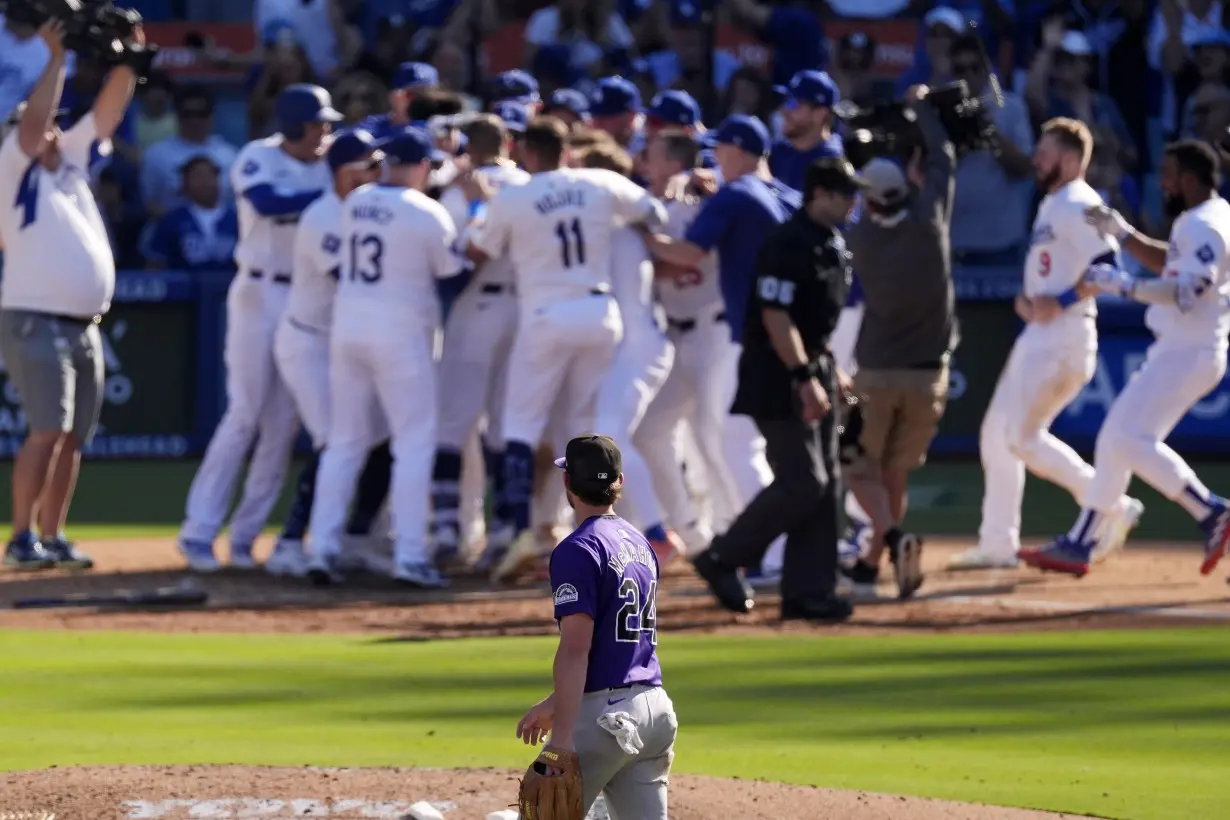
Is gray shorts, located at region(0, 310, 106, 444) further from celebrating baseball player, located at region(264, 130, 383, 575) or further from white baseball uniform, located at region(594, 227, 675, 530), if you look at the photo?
white baseball uniform, located at region(594, 227, 675, 530)

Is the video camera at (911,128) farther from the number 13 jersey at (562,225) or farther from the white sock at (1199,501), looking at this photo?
the white sock at (1199,501)

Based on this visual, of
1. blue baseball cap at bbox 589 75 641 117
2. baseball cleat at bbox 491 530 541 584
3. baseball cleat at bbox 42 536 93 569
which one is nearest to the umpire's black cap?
baseball cleat at bbox 491 530 541 584

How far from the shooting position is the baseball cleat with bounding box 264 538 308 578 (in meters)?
11.7

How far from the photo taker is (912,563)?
10.7m

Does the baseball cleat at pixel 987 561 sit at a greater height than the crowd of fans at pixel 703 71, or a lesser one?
lesser

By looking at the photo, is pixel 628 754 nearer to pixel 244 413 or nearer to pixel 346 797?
pixel 346 797

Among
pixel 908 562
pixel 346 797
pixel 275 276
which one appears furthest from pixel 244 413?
pixel 346 797

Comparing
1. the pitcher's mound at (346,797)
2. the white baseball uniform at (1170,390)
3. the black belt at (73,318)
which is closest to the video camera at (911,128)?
the white baseball uniform at (1170,390)

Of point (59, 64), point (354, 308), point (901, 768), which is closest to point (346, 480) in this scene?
point (354, 308)

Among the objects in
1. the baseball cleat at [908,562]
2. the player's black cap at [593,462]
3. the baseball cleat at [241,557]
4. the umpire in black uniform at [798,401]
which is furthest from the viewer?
the baseball cleat at [241,557]

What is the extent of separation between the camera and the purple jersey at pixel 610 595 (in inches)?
199

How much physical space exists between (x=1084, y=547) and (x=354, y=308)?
12.8ft

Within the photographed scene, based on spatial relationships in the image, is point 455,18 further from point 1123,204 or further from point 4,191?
point 4,191

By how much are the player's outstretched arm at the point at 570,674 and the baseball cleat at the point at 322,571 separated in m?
6.36
